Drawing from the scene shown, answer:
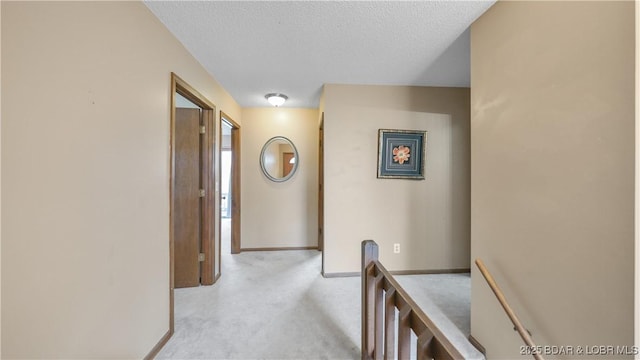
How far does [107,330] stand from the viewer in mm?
1230

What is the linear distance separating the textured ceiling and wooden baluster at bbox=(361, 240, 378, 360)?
1.46m

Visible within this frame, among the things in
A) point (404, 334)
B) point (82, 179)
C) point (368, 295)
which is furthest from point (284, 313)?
point (82, 179)

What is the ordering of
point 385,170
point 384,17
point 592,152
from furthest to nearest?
point 385,170
point 384,17
point 592,152

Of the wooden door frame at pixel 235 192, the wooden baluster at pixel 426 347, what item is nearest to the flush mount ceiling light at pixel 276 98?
the wooden door frame at pixel 235 192

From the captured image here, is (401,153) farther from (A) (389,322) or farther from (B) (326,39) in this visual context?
(A) (389,322)

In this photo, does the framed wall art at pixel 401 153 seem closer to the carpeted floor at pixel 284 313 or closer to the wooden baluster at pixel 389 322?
the carpeted floor at pixel 284 313

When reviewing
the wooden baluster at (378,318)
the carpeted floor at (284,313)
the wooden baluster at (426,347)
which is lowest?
the carpeted floor at (284,313)

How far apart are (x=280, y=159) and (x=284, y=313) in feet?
7.77

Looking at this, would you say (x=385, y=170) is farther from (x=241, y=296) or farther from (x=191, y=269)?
(x=191, y=269)

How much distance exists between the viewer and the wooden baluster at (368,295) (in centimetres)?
147

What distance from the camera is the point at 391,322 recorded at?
1207 millimetres

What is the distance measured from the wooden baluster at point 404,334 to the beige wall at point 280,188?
3020 mm

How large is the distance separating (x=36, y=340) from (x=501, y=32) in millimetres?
2648

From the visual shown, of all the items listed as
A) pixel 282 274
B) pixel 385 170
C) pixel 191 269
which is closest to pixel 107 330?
pixel 191 269
